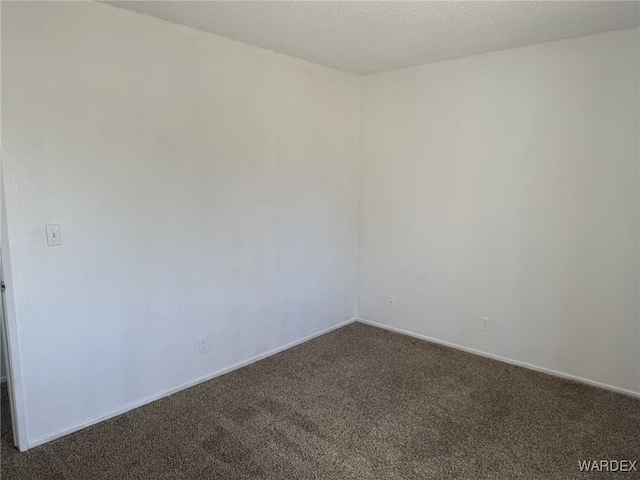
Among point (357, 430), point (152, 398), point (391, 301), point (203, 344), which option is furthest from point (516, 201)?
point (152, 398)

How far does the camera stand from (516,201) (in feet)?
10.9

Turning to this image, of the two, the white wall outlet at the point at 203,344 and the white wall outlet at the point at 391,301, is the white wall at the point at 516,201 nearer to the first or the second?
the white wall outlet at the point at 391,301

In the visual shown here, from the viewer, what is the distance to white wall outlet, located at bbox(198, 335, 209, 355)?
3.11 m

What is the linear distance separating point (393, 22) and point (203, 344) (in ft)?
8.28

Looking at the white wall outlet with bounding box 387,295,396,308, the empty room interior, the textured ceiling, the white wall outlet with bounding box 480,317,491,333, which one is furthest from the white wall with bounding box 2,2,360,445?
the white wall outlet with bounding box 480,317,491,333

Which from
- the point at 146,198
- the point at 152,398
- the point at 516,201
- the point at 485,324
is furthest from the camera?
the point at 485,324

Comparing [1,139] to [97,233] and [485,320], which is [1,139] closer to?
[97,233]

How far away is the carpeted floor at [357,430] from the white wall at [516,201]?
42 centimetres

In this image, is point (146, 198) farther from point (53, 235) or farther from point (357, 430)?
point (357, 430)

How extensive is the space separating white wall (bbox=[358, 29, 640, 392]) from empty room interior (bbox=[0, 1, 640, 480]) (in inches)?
0.7

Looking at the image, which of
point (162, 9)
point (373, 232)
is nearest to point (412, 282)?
point (373, 232)

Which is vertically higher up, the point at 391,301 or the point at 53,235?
the point at 53,235

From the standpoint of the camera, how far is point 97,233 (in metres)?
2.50

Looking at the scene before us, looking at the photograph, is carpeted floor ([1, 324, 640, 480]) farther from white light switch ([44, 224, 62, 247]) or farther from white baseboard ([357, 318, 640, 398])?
white light switch ([44, 224, 62, 247])
